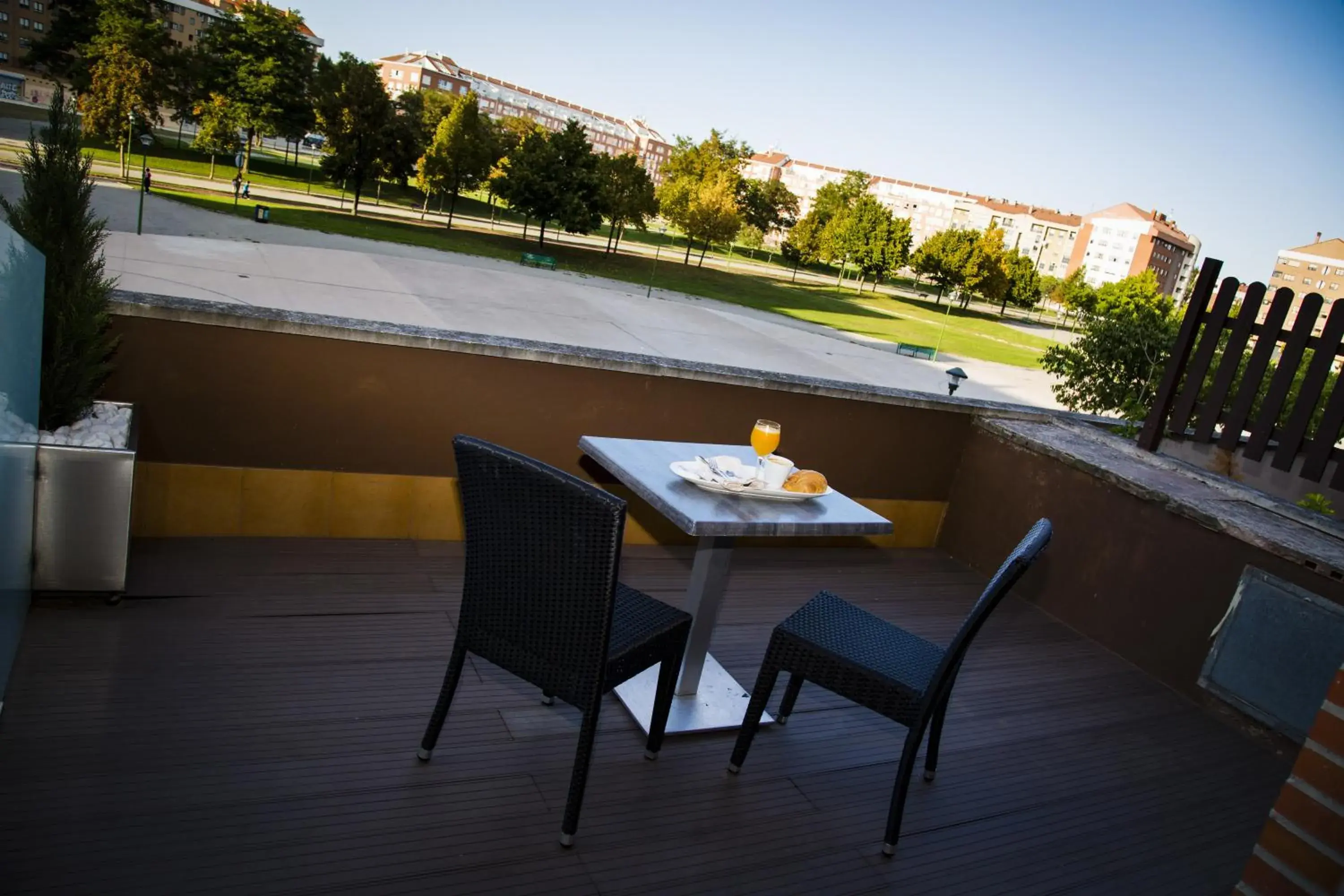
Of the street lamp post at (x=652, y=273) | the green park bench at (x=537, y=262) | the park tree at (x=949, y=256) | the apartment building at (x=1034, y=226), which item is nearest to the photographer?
the street lamp post at (x=652, y=273)

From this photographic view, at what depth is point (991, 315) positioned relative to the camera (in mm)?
57469

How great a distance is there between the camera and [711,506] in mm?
2377

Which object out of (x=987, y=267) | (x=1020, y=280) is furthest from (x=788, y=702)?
(x=1020, y=280)

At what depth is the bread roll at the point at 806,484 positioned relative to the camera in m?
2.62

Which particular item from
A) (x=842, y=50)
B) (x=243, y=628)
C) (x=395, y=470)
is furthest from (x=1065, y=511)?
(x=842, y=50)

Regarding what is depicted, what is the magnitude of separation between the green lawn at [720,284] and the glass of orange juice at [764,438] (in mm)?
27947

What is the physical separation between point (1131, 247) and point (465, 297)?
4238 inches

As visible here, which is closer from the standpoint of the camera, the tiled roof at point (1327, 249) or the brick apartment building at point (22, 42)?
the brick apartment building at point (22, 42)

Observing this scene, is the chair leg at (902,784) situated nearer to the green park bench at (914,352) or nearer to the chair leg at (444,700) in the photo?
the chair leg at (444,700)

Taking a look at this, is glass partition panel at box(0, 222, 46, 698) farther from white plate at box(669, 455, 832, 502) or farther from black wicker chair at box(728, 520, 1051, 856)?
black wicker chair at box(728, 520, 1051, 856)

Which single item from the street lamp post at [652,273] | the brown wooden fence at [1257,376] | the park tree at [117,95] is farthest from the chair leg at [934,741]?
the park tree at [117,95]

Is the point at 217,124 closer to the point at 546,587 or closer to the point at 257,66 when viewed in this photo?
the point at 257,66

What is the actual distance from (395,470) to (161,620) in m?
1.18

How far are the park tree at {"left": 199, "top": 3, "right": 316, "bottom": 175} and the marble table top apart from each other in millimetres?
39885
